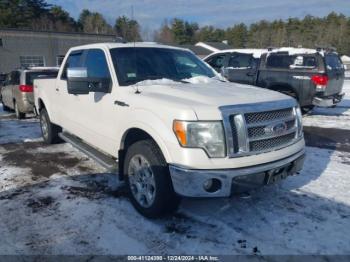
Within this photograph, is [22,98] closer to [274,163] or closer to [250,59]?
[250,59]

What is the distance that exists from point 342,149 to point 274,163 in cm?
382

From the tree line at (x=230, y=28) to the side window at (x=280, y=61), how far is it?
120 feet

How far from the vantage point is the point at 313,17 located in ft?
267

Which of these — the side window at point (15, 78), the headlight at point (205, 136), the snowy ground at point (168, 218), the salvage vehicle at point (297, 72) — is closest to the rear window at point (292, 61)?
the salvage vehicle at point (297, 72)

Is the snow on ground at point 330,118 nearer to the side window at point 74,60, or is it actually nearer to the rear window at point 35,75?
the side window at point 74,60

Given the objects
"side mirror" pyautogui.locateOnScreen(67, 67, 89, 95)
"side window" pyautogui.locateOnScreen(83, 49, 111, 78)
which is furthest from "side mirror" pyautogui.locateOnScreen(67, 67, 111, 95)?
"side window" pyautogui.locateOnScreen(83, 49, 111, 78)

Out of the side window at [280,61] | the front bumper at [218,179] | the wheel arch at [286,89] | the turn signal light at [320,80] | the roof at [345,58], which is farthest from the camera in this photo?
the roof at [345,58]

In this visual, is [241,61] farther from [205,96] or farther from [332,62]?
[205,96]

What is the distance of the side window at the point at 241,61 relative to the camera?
34.1ft

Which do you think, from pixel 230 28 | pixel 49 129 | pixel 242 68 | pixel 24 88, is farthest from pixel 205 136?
pixel 230 28

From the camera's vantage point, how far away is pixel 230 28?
90.4 meters

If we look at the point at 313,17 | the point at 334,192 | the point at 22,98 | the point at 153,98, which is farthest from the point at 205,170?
the point at 313,17

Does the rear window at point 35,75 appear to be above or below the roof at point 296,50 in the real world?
below

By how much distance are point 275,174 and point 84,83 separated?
102 inches
